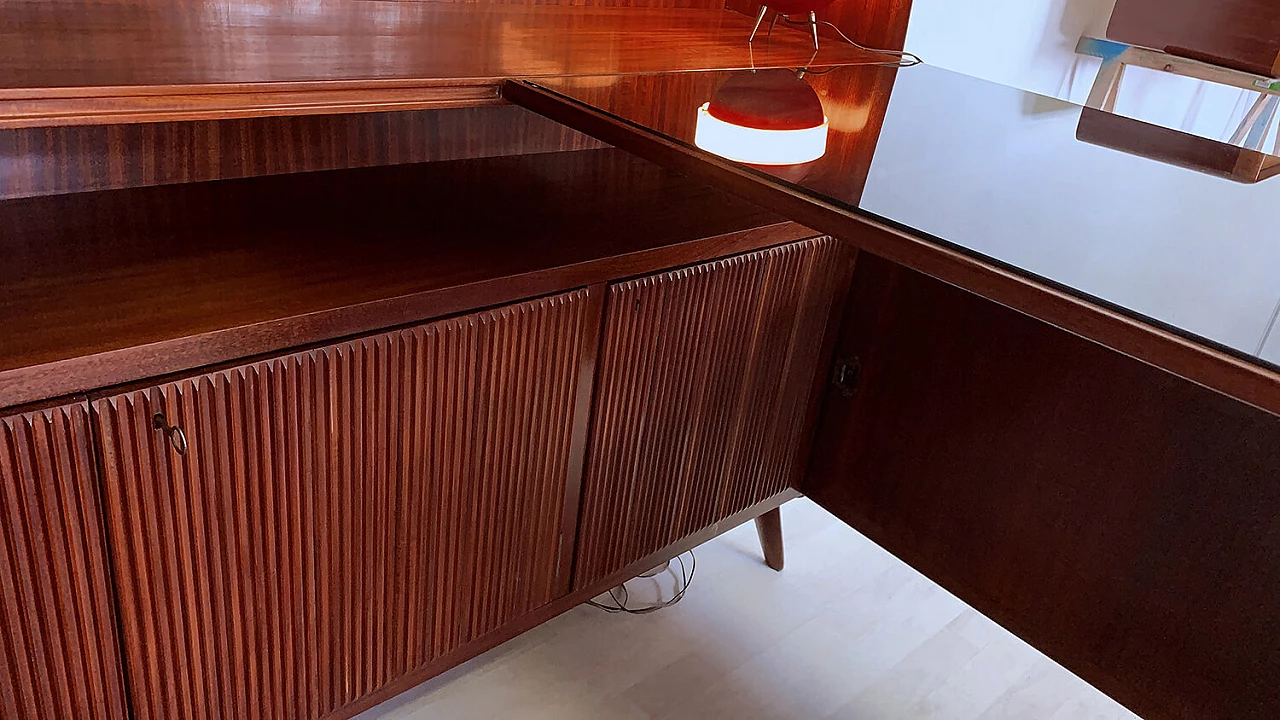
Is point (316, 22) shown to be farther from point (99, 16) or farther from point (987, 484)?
point (987, 484)

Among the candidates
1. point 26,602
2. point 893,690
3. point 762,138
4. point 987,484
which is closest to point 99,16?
point 26,602

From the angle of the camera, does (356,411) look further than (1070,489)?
No

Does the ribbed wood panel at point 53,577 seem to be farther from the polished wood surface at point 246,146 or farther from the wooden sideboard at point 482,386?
the polished wood surface at point 246,146

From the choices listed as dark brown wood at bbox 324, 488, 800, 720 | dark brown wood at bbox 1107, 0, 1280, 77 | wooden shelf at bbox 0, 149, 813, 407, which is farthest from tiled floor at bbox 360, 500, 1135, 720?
dark brown wood at bbox 1107, 0, 1280, 77

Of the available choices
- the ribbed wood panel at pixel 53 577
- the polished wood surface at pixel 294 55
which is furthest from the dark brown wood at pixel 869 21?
the ribbed wood panel at pixel 53 577

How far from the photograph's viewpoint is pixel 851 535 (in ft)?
5.61

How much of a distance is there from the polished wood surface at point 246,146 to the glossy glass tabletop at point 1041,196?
1.11 ft

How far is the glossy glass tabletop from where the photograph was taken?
55 centimetres

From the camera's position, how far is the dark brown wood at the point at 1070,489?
104 centimetres

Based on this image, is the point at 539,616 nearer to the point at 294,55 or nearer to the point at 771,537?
the point at 771,537

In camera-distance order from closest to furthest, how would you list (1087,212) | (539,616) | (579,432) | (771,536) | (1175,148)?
(1087,212) → (1175,148) → (579,432) → (539,616) → (771,536)

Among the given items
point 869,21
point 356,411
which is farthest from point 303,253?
point 869,21

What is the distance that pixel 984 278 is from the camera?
55cm

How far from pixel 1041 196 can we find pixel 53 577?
82 cm
